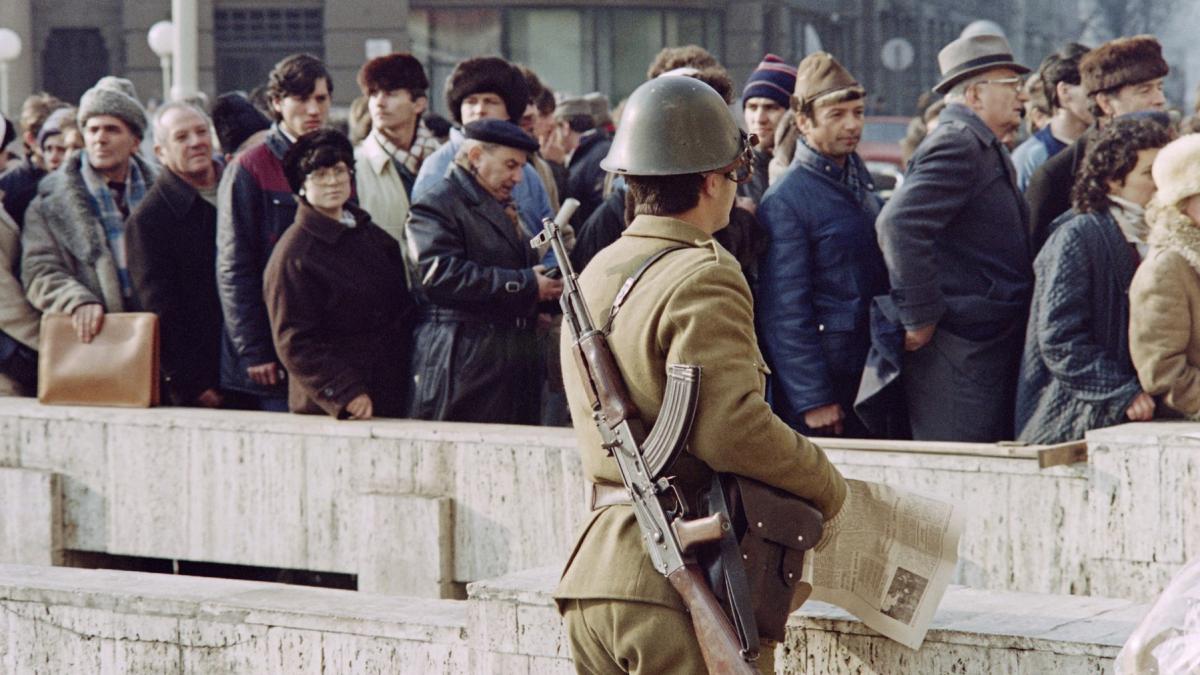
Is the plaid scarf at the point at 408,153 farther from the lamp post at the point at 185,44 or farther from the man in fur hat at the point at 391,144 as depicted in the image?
the lamp post at the point at 185,44

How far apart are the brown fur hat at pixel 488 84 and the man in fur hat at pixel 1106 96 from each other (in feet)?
6.83

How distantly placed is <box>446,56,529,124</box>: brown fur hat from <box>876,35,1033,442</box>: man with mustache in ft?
5.71

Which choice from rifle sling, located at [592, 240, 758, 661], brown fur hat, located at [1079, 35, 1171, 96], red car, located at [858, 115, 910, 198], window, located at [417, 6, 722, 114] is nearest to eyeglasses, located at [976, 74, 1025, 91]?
brown fur hat, located at [1079, 35, 1171, 96]

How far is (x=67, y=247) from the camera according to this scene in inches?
339

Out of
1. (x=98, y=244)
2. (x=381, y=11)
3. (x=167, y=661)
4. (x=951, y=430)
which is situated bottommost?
(x=167, y=661)

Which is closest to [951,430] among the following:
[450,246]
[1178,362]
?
[1178,362]

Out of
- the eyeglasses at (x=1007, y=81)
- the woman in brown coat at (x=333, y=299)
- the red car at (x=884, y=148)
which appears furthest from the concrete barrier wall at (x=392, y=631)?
the red car at (x=884, y=148)

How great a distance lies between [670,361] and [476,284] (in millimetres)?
3351

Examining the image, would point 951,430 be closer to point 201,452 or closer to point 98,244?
point 201,452

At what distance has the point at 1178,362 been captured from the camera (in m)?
6.53

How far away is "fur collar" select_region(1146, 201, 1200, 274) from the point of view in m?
6.45

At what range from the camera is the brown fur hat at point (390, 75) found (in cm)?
852

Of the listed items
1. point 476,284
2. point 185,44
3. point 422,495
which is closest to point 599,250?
point 476,284

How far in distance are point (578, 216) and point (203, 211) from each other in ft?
5.61
